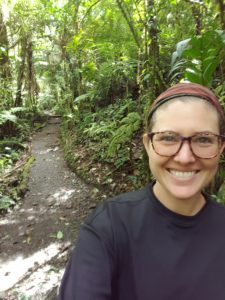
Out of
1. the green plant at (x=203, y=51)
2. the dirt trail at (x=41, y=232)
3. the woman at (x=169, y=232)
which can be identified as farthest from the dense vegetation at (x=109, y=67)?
the woman at (x=169, y=232)

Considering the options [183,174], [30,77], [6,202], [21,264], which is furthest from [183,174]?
[30,77]

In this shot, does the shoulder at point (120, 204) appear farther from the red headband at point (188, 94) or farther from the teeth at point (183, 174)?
Result: the red headband at point (188, 94)

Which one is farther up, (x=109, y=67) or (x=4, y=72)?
(x=109, y=67)

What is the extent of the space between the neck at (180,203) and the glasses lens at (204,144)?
21cm

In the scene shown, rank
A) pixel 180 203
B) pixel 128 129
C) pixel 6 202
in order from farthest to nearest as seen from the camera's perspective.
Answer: pixel 6 202, pixel 128 129, pixel 180 203

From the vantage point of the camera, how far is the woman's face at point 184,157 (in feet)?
4.22

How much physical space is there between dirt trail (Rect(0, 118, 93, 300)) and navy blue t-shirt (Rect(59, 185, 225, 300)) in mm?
2515

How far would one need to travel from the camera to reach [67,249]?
4.26 metres

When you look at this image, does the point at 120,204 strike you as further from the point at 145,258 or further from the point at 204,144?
the point at 204,144

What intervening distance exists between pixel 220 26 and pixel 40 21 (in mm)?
9901

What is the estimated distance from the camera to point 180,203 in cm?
Answer: 139

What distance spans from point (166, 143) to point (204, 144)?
0.15 metres

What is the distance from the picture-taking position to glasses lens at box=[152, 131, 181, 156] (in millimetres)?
1303

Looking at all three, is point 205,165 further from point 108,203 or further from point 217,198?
point 217,198
